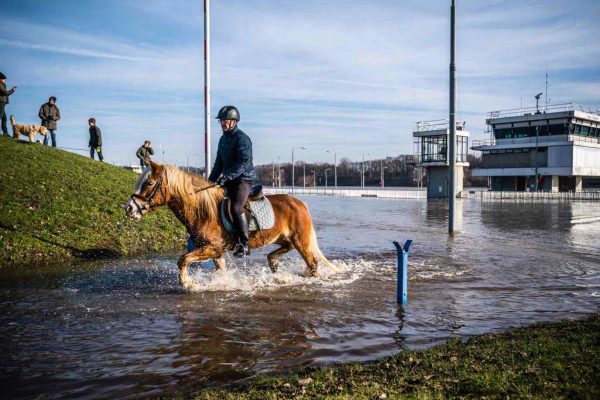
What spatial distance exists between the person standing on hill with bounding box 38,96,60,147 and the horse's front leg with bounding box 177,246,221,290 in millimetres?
18410

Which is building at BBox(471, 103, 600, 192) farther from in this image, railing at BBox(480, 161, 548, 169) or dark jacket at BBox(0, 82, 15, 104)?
dark jacket at BBox(0, 82, 15, 104)

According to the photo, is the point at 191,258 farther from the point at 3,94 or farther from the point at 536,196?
the point at 536,196

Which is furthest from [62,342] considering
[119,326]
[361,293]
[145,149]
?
[145,149]

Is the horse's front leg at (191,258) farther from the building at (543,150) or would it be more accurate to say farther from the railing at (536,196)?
the building at (543,150)

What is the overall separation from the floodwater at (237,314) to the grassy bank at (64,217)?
1044mm

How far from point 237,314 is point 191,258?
1.56 metres

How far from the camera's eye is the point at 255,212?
8.68m

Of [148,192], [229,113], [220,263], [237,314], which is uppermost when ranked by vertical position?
[229,113]

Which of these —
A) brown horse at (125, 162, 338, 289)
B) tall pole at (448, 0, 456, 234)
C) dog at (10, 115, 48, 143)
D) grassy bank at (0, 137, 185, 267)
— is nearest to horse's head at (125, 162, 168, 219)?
brown horse at (125, 162, 338, 289)

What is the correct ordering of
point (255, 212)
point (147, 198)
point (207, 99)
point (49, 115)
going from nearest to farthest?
point (147, 198) → point (255, 212) → point (207, 99) → point (49, 115)

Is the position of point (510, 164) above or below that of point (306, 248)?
above

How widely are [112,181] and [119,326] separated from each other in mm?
12301

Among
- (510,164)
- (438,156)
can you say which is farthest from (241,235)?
(510,164)

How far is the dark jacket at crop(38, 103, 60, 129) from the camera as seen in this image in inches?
888
